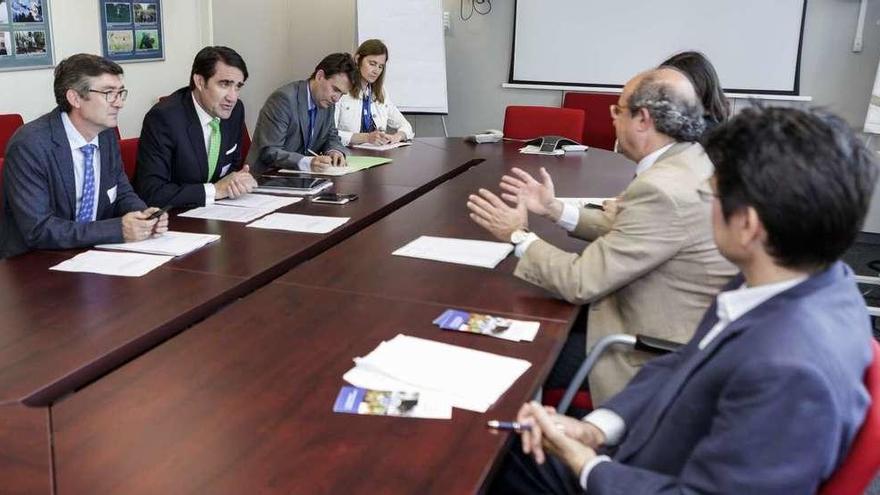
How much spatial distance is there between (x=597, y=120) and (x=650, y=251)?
4.18 m

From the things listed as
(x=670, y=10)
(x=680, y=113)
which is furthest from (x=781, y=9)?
(x=680, y=113)

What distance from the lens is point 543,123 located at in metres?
5.18

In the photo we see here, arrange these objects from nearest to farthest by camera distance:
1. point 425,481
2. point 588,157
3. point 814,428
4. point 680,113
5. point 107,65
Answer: point 814,428, point 425,481, point 680,113, point 107,65, point 588,157

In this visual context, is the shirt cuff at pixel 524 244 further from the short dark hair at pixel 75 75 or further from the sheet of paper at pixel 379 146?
the sheet of paper at pixel 379 146

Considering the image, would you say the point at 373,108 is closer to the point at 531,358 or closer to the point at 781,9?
the point at 781,9

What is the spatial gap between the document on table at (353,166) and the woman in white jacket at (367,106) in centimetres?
50

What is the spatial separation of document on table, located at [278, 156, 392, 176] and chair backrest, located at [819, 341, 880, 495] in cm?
288

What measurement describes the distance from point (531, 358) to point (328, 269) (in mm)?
783

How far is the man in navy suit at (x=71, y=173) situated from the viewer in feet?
7.70

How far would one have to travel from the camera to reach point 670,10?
5914mm

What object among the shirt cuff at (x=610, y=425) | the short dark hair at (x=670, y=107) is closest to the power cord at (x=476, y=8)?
the short dark hair at (x=670, y=107)

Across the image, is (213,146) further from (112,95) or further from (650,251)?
(650,251)

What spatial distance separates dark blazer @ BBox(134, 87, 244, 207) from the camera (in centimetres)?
298

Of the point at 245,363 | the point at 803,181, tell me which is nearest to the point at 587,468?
the point at 803,181
